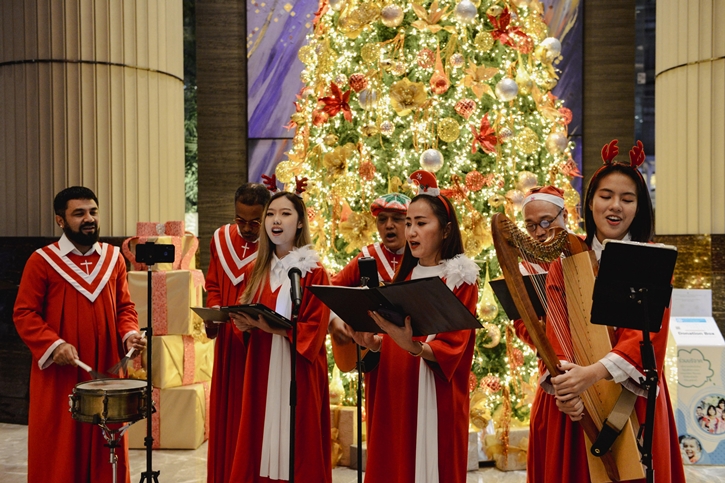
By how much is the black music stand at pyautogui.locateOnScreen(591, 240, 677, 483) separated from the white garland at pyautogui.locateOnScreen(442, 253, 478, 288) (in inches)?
33.6

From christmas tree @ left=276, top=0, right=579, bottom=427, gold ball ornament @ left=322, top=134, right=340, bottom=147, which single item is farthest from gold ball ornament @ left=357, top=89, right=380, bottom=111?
gold ball ornament @ left=322, top=134, right=340, bottom=147

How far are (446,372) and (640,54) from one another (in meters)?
6.54

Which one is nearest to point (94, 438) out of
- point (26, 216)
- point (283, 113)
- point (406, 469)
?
point (406, 469)

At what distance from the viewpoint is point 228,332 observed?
4.07 metres

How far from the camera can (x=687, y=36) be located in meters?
6.11

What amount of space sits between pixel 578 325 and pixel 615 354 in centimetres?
16

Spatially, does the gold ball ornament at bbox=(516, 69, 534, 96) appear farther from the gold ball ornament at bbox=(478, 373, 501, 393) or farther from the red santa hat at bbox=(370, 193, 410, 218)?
the gold ball ornament at bbox=(478, 373, 501, 393)

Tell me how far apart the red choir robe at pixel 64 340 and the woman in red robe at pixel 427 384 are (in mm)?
1730

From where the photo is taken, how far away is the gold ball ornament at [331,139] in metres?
5.33

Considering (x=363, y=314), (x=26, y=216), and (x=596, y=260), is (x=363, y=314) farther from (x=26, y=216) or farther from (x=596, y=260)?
(x=26, y=216)

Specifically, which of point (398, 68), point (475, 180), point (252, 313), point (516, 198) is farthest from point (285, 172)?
point (252, 313)

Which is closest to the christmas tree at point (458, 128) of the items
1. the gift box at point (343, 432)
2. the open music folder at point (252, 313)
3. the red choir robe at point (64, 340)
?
the gift box at point (343, 432)

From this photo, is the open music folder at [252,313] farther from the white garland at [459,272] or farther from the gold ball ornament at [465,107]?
the gold ball ornament at [465,107]

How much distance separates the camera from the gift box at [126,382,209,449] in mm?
5887
